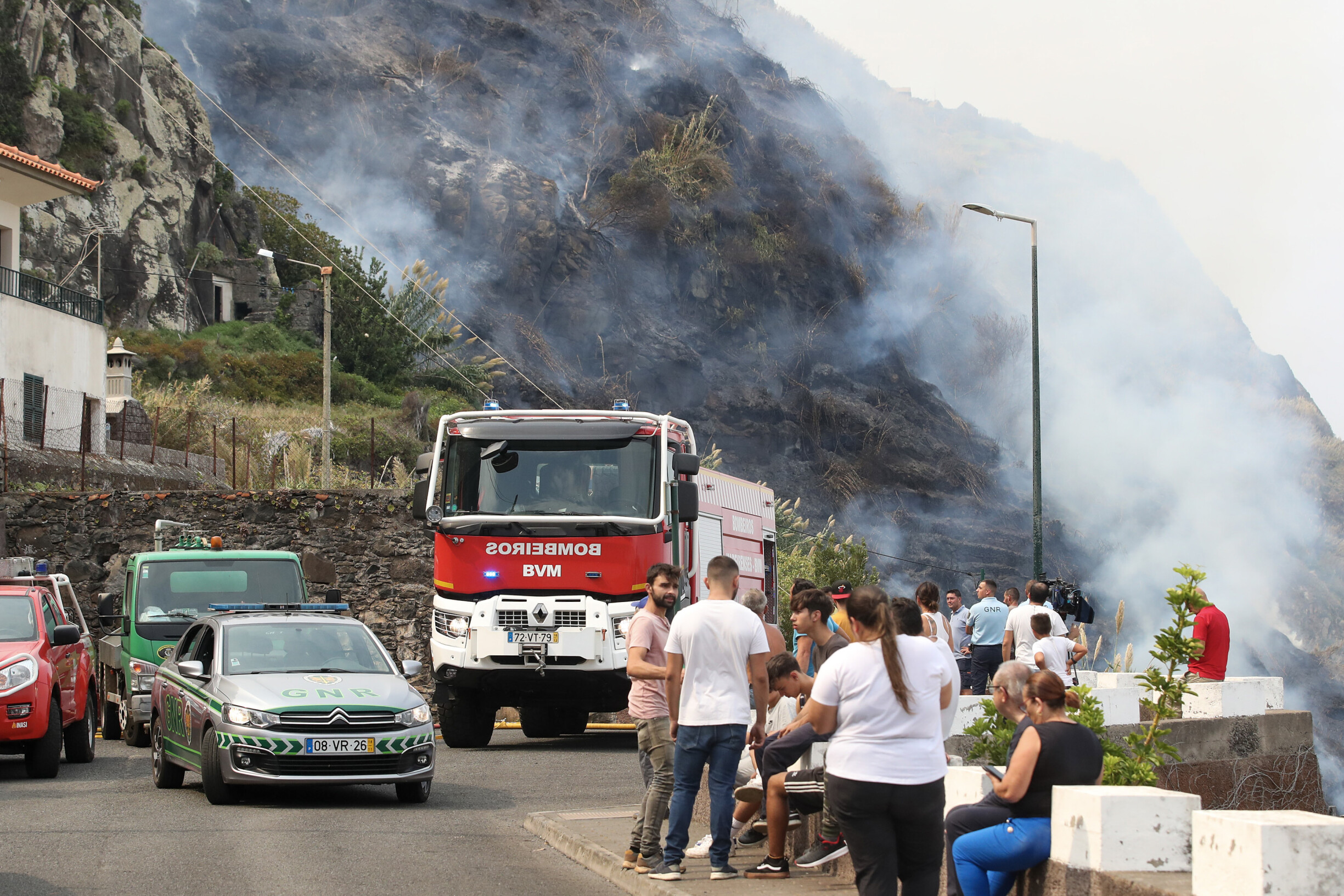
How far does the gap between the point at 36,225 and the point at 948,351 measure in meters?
61.9

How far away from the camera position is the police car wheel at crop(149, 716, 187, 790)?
11.6 meters

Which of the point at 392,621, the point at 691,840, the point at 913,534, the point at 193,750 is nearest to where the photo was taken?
the point at 691,840

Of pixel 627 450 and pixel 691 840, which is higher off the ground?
pixel 627 450

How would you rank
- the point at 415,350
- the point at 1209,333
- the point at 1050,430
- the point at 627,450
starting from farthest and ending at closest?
the point at 1209,333, the point at 1050,430, the point at 415,350, the point at 627,450

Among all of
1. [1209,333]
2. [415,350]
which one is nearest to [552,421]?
[415,350]

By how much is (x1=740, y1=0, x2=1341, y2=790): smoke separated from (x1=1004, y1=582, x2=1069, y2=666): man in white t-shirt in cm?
5224

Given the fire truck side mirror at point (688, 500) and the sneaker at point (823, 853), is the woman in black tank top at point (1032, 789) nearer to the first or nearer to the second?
the sneaker at point (823, 853)

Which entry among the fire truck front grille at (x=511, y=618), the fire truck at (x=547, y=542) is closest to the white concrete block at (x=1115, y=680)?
the fire truck at (x=547, y=542)

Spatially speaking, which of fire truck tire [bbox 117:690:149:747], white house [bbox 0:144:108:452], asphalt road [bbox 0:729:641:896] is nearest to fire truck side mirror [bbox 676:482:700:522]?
asphalt road [bbox 0:729:641:896]

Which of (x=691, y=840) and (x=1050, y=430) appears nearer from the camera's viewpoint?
(x=691, y=840)

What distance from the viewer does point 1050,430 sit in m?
90.6

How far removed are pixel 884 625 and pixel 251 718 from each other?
6.20 metres

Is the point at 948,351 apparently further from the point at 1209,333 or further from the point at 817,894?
the point at 817,894

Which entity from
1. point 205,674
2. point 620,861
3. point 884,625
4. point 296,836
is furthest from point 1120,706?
point 205,674
